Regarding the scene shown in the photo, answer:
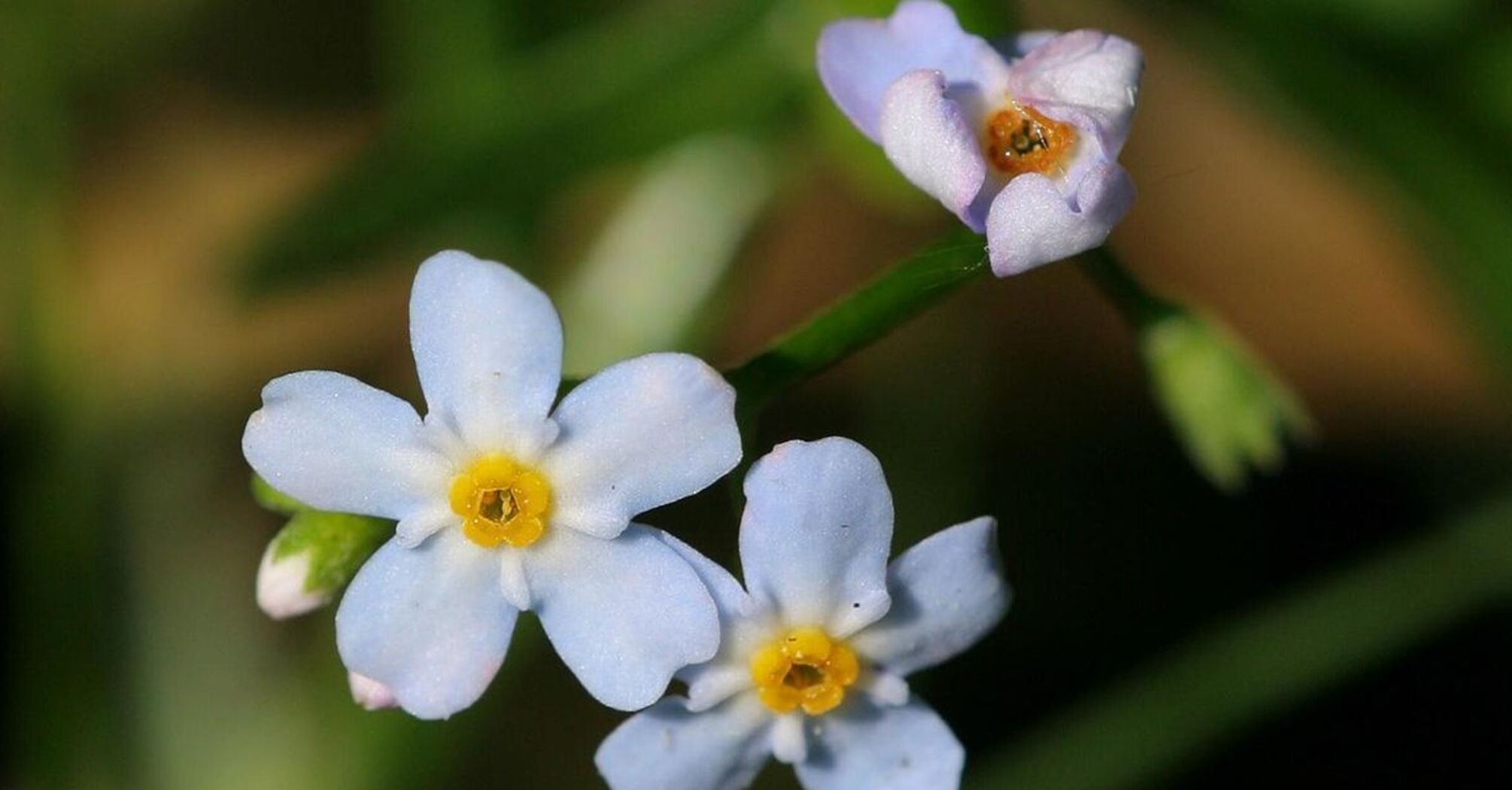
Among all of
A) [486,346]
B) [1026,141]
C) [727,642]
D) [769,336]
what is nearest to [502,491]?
[486,346]

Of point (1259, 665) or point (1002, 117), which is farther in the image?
point (1259, 665)

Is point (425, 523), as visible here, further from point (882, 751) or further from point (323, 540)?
point (882, 751)

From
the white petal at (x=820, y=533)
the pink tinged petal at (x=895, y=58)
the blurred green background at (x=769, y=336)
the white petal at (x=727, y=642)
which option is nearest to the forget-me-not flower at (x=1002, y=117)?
the pink tinged petal at (x=895, y=58)

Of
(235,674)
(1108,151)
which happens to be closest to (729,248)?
(235,674)

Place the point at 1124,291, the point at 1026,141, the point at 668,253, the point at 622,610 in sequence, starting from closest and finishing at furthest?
the point at 622,610 → the point at 1026,141 → the point at 1124,291 → the point at 668,253

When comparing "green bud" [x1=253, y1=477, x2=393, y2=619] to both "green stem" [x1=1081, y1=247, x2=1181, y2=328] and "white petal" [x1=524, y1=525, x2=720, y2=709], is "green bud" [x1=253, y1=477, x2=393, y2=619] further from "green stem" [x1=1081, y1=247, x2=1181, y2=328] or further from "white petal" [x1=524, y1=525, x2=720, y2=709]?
"green stem" [x1=1081, y1=247, x2=1181, y2=328]

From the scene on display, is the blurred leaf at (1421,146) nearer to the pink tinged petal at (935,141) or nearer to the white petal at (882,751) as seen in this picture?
the pink tinged petal at (935,141)

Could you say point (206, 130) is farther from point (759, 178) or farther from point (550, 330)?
point (550, 330)
